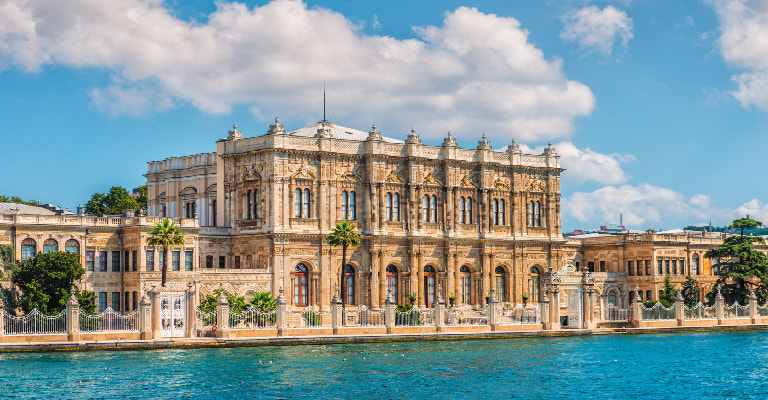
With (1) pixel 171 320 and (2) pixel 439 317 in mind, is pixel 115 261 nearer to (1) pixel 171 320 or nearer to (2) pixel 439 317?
(1) pixel 171 320

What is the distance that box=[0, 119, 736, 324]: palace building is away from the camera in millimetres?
64188

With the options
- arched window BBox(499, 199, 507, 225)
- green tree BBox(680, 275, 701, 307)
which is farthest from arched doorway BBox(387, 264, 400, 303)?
green tree BBox(680, 275, 701, 307)

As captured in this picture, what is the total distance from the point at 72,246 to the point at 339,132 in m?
21.1

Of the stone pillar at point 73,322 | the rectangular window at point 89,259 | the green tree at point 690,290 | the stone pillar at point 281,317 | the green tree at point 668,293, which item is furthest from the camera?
the green tree at point 690,290

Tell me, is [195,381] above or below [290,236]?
below

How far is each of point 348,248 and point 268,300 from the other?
38.5ft

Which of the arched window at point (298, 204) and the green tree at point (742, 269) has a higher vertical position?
the arched window at point (298, 204)

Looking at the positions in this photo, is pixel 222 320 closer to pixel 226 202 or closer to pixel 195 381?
pixel 195 381

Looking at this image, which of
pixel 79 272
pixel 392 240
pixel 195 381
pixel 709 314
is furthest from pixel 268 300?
pixel 709 314

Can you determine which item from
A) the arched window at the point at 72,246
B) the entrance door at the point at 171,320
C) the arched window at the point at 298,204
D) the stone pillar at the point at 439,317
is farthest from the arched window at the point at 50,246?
the stone pillar at the point at 439,317

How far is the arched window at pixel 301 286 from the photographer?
232 feet

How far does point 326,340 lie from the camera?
56.6m

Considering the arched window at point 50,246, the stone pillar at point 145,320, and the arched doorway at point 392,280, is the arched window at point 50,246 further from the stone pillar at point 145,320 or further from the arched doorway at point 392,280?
the arched doorway at point 392,280

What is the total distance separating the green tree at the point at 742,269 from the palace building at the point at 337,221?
6151 mm
